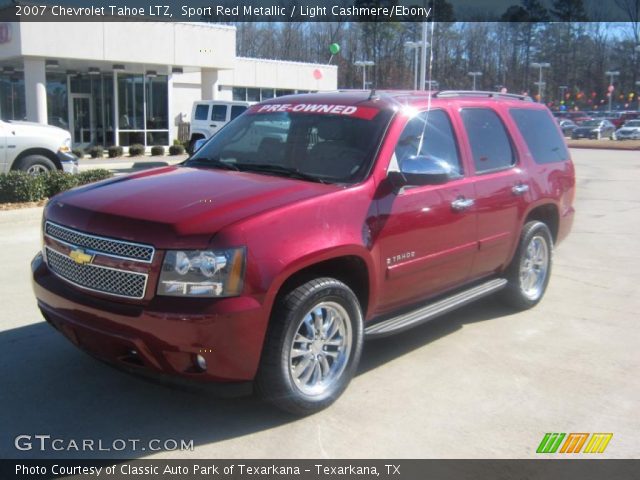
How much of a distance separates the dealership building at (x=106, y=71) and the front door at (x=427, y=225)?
2113 cm

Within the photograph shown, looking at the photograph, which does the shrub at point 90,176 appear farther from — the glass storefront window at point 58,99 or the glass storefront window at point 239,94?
the glass storefront window at point 239,94

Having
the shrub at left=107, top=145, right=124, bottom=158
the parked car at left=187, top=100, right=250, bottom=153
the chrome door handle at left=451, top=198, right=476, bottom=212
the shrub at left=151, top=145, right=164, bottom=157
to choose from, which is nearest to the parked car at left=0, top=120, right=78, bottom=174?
the chrome door handle at left=451, top=198, right=476, bottom=212

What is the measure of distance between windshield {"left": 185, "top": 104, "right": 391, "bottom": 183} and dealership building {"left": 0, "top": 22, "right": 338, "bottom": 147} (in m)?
20.9

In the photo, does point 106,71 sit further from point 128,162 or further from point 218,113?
point 218,113

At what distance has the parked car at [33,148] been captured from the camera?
1173cm

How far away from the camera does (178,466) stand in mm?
3402

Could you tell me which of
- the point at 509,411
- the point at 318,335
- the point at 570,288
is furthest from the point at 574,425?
the point at 570,288

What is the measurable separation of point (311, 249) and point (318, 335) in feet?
1.90

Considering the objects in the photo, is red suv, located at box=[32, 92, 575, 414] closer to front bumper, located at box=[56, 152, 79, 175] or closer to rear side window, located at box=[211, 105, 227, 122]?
front bumper, located at box=[56, 152, 79, 175]

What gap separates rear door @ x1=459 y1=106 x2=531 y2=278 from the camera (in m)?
5.28

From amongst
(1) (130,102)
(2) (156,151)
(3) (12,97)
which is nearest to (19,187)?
(2) (156,151)

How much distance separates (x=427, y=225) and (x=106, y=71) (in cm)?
2698

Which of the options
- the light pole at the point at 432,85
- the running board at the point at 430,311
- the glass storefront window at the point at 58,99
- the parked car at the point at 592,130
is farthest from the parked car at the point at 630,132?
the running board at the point at 430,311

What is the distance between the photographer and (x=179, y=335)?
11.0 ft
